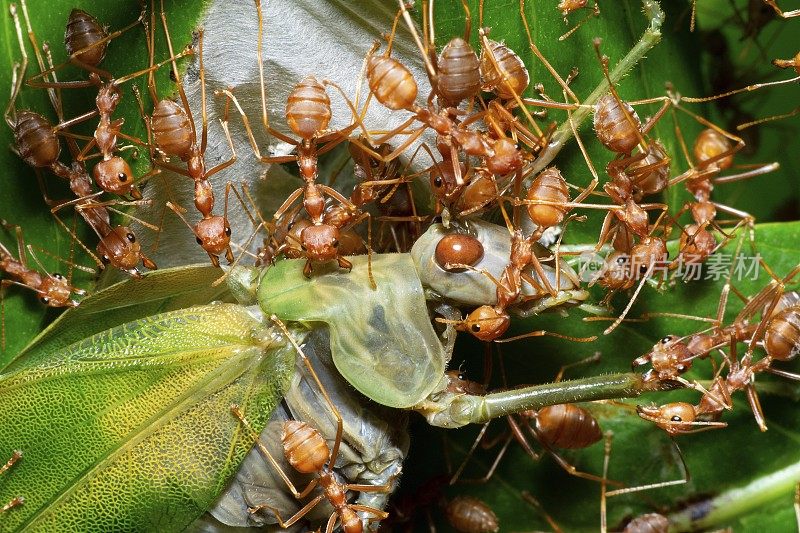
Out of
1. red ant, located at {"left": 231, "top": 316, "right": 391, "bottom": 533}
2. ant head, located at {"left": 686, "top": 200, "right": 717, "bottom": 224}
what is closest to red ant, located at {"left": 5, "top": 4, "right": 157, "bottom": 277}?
red ant, located at {"left": 231, "top": 316, "right": 391, "bottom": 533}

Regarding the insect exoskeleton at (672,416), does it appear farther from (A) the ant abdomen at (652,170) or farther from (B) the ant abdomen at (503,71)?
(B) the ant abdomen at (503,71)

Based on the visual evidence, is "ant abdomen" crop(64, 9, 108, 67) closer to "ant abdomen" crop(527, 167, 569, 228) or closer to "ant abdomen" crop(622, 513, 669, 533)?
"ant abdomen" crop(527, 167, 569, 228)

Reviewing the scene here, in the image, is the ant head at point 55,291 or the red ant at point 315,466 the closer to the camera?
the red ant at point 315,466

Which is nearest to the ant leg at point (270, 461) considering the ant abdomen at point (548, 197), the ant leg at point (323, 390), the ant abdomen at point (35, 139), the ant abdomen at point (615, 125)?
the ant leg at point (323, 390)

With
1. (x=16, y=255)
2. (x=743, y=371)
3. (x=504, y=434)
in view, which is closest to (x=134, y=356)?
(x=16, y=255)

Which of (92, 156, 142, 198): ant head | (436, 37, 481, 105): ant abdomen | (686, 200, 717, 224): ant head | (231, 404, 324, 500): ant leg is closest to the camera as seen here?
(436, 37, 481, 105): ant abdomen

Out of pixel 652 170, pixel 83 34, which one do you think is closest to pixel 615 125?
pixel 652 170
